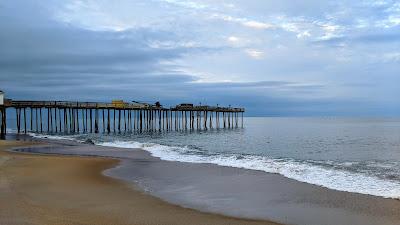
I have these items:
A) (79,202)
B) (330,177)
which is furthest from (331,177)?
(79,202)

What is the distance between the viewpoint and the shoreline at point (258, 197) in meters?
10.1

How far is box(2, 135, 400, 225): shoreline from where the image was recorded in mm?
10125

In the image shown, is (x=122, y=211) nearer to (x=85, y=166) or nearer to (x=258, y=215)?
(x=258, y=215)

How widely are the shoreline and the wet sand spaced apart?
62 centimetres

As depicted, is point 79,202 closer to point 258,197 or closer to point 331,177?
point 258,197

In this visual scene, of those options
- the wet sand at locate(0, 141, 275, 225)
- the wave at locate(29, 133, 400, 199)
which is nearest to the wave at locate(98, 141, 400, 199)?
the wave at locate(29, 133, 400, 199)

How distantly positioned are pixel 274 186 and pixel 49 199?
24.0 ft

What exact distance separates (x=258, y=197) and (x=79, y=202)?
16.9 feet

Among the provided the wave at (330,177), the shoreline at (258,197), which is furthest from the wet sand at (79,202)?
the wave at (330,177)

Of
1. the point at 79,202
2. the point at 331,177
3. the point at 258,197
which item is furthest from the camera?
the point at 331,177

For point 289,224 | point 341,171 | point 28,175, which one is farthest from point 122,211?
point 341,171

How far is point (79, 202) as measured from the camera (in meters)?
11.3

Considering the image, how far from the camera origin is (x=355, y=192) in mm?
13008

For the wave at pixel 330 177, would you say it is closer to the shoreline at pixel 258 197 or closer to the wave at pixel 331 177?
the wave at pixel 331 177
